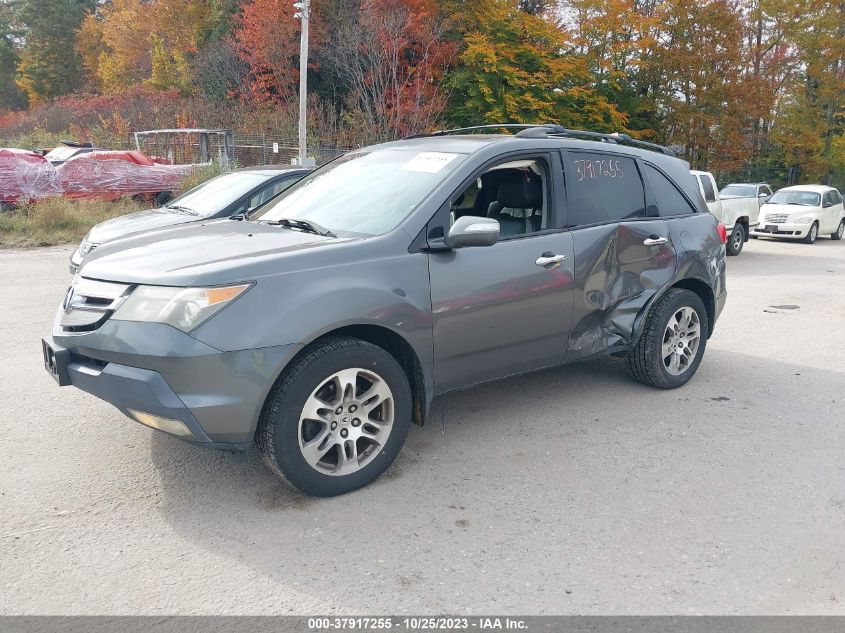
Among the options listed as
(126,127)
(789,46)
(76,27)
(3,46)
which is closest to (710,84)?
(789,46)

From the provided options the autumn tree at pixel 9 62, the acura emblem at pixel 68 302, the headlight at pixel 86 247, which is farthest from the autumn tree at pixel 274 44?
the autumn tree at pixel 9 62

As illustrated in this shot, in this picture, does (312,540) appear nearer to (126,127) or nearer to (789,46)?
(126,127)

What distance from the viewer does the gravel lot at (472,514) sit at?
2850mm

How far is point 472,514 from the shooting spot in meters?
3.49

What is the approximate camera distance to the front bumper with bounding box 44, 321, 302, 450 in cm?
318

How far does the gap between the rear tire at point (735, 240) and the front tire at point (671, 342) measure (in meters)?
11.1

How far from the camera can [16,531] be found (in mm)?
3234

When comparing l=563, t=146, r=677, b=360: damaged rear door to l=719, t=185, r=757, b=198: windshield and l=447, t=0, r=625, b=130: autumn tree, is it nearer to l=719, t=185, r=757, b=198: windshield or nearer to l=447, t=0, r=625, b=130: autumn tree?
l=719, t=185, r=757, b=198: windshield

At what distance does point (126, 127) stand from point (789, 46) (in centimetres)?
3179

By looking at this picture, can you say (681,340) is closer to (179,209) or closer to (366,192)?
(366,192)

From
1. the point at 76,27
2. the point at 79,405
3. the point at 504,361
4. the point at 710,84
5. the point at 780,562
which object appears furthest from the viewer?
the point at 76,27

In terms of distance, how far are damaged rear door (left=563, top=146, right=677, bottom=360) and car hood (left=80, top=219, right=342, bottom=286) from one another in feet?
5.71

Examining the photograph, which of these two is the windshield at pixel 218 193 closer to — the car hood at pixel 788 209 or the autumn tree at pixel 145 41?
the car hood at pixel 788 209

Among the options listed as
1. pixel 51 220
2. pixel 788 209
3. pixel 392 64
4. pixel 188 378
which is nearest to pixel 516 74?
pixel 392 64
